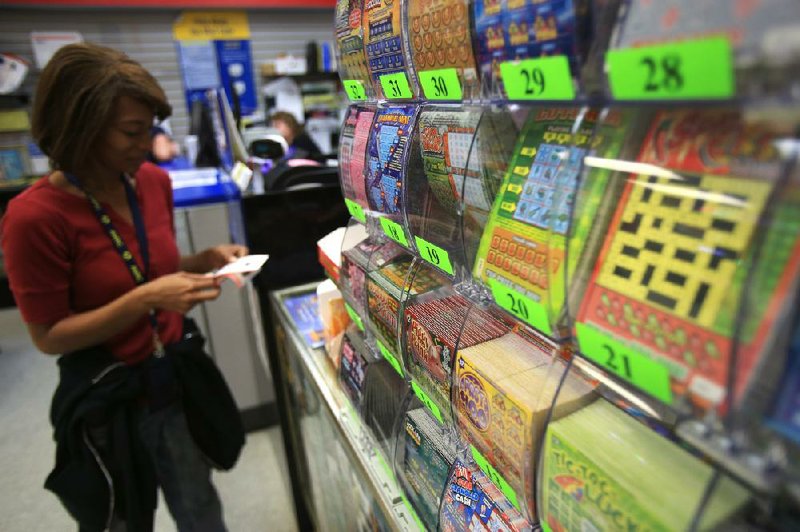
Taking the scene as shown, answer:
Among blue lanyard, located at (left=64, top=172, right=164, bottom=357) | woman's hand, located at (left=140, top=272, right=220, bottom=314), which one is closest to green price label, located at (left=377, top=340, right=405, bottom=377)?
woman's hand, located at (left=140, top=272, right=220, bottom=314)

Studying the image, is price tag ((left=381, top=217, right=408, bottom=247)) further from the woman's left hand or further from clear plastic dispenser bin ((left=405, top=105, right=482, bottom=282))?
the woman's left hand

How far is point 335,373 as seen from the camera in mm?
1487

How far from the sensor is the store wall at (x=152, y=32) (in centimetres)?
452

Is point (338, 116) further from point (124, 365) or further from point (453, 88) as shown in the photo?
point (453, 88)

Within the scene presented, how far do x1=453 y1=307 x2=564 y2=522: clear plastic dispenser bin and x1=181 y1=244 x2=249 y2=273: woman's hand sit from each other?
4.43ft

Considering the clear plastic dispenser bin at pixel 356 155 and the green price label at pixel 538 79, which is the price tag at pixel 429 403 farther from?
the green price label at pixel 538 79

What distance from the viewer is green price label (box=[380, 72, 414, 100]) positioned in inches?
36.4

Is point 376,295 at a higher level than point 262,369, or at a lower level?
higher

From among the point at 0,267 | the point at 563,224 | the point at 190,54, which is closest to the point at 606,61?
the point at 563,224

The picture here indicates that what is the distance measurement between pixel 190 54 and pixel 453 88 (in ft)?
17.3

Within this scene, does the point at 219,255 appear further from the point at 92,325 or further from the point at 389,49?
the point at 389,49

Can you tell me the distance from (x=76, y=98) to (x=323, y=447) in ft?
4.23

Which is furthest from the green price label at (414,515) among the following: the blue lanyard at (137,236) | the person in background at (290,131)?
the person in background at (290,131)

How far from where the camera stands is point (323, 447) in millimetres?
1698
